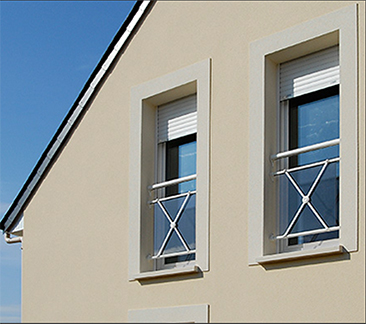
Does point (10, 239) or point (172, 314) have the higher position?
point (10, 239)

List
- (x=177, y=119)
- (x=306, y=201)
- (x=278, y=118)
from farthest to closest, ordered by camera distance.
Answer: (x=177, y=119), (x=278, y=118), (x=306, y=201)

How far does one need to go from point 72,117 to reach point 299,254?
4.62m

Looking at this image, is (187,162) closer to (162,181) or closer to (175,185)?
(175,185)

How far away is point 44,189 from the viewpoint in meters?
12.0

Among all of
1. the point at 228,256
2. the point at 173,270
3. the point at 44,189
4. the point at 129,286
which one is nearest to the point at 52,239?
the point at 44,189

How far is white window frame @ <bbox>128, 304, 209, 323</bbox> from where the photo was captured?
9.27 meters

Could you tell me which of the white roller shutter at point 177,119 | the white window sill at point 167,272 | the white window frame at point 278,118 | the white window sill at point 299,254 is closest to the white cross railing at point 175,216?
the white window sill at point 167,272

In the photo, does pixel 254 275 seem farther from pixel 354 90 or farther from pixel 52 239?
pixel 52 239

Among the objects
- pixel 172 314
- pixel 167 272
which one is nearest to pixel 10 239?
pixel 167 272

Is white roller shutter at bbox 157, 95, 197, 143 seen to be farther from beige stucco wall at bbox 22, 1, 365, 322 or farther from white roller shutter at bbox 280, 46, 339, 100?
white roller shutter at bbox 280, 46, 339, 100

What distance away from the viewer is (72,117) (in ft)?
38.7

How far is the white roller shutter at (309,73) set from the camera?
8961mm

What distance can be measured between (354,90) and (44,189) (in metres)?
5.28

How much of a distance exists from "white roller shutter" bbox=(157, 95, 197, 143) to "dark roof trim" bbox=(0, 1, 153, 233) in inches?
43.8
